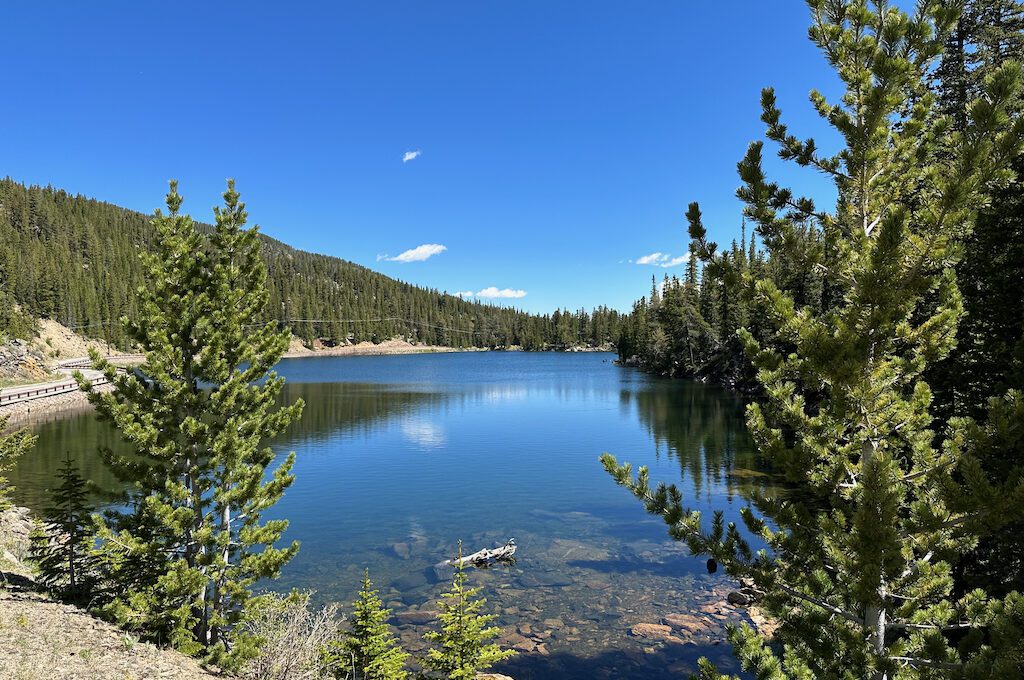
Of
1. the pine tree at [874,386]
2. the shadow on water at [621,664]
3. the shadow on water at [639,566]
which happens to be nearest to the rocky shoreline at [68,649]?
the shadow on water at [621,664]

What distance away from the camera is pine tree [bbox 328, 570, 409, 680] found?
9.72 meters

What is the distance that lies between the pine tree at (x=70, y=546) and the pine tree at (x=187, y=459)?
0.93 m

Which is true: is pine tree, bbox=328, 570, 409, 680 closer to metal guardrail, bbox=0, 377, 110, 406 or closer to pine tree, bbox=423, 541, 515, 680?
pine tree, bbox=423, 541, 515, 680

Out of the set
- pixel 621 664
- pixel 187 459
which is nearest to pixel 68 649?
pixel 187 459

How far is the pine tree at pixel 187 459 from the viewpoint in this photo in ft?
34.6

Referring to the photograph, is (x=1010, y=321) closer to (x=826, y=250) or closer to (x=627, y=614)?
(x=826, y=250)

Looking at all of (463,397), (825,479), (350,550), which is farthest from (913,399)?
(463,397)

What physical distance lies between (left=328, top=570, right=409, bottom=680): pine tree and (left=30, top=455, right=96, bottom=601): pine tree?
19.6 ft

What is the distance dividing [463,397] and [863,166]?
6098 cm

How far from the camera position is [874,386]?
5.01 meters

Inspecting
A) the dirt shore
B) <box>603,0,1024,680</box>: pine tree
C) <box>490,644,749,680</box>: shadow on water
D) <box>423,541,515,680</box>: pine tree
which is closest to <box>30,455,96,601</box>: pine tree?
<box>423,541,515,680</box>: pine tree

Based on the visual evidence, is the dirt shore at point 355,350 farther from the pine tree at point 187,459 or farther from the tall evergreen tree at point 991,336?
the tall evergreen tree at point 991,336

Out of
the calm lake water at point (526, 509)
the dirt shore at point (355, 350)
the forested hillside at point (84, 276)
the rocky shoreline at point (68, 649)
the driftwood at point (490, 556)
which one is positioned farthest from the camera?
the dirt shore at point (355, 350)

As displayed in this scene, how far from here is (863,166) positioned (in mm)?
5367
